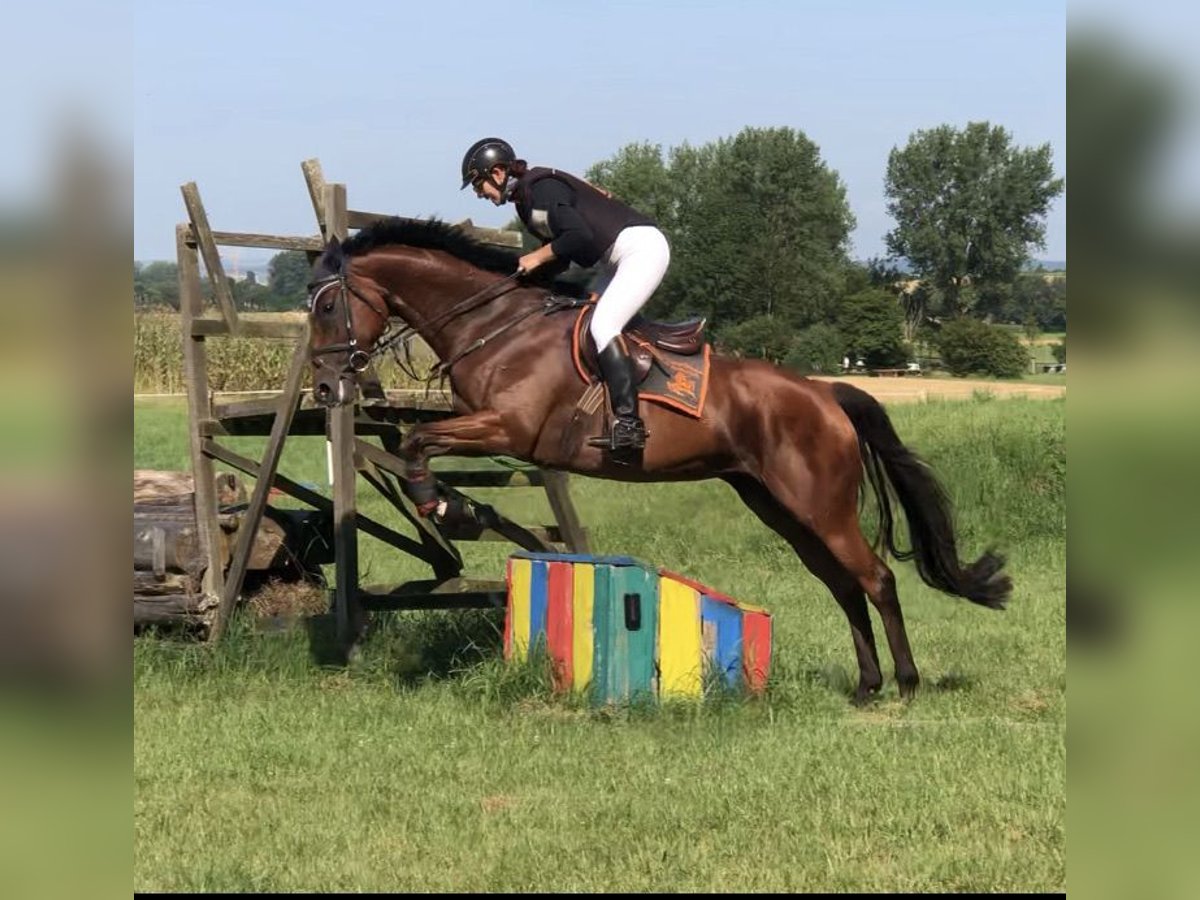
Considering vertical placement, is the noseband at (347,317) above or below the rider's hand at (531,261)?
below

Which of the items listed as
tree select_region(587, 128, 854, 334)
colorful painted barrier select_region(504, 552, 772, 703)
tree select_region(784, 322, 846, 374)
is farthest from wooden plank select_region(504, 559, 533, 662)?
tree select_region(587, 128, 854, 334)

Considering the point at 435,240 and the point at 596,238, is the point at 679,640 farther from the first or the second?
the point at 435,240

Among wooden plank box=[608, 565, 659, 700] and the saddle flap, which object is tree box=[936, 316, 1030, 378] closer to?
the saddle flap

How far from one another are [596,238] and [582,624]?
2.17 metres

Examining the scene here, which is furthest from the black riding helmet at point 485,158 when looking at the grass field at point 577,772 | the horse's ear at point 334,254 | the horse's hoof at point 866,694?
the horse's hoof at point 866,694

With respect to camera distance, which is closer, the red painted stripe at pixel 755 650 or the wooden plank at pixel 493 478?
the red painted stripe at pixel 755 650

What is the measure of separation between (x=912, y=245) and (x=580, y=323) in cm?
6723

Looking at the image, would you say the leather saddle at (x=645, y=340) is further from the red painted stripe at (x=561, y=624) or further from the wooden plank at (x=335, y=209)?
the wooden plank at (x=335, y=209)

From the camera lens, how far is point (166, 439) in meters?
27.7

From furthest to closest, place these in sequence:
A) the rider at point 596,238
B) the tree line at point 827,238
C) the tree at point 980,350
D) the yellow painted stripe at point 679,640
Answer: the tree line at point 827,238 → the tree at point 980,350 → the rider at point 596,238 → the yellow painted stripe at point 679,640

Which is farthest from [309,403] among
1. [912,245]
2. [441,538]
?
[912,245]

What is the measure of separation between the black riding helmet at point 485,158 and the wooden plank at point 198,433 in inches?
98.4

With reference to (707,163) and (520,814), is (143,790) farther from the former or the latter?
(707,163)

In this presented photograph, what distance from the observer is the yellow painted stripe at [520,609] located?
7.25m
